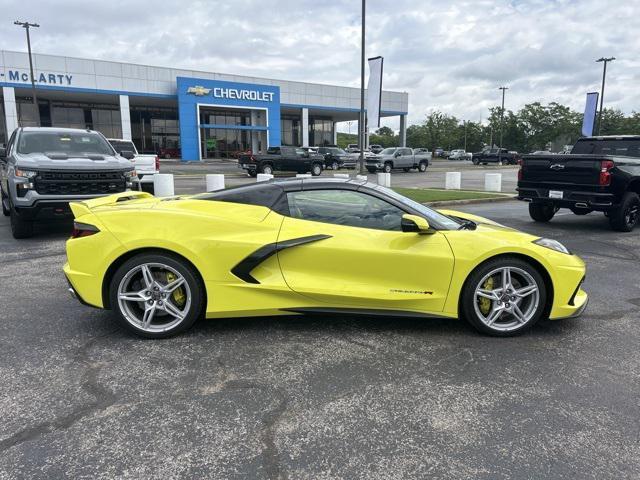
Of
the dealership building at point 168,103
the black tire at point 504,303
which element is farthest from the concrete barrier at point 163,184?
the dealership building at point 168,103

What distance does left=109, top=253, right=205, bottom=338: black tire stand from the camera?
3.91 m

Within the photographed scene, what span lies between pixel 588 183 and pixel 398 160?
86.3 ft

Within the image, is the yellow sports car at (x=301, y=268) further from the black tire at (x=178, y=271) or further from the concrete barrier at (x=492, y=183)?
the concrete barrier at (x=492, y=183)

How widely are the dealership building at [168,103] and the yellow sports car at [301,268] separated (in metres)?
38.4

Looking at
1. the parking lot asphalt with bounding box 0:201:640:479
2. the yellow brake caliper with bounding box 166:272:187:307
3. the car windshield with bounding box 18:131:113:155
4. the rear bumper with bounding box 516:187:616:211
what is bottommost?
the parking lot asphalt with bounding box 0:201:640:479

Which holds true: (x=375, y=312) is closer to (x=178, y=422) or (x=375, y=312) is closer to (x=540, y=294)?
(x=540, y=294)

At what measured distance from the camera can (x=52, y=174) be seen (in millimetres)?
7883

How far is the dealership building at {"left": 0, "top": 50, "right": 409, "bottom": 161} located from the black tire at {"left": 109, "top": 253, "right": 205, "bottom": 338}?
1514 inches

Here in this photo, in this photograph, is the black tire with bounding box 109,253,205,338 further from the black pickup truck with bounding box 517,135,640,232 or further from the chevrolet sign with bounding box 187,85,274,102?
the chevrolet sign with bounding box 187,85,274,102

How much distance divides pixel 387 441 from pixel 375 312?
1481mm

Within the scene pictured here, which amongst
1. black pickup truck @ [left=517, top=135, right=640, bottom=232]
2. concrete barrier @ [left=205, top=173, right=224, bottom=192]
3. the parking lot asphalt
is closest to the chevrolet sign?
concrete barrier @ [left=205, top=173, right=224, bottom=192]

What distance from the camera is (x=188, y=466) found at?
2.43 m

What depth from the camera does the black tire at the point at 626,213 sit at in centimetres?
925

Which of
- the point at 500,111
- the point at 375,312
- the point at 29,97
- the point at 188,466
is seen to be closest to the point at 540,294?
the point at 375,312
